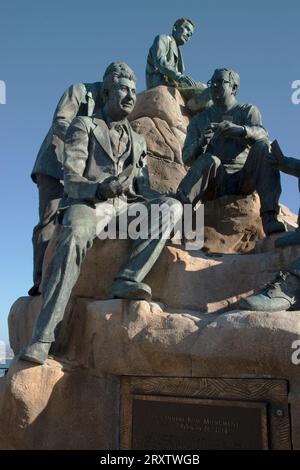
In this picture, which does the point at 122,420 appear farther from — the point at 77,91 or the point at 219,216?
the point at 77,91

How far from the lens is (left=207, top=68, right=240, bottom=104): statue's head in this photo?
15.5 feet

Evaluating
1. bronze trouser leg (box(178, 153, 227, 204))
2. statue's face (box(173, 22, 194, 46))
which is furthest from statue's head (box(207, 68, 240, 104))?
statue's face (box(173, 22, 194, 46))

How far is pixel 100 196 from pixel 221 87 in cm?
186

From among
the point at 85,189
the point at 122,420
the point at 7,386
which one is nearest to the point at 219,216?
the point at 85,189

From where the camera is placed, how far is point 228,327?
2.86 meters

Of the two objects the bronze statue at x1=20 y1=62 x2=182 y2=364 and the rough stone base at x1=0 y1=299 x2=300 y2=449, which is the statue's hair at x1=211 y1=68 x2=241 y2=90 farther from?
the rough stone base at x1=0 y1=299 x2=300 y2=449

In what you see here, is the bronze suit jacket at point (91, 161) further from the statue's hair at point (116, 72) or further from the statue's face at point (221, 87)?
the statue's face at point (221, 87)

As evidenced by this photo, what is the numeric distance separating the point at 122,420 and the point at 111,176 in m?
1.81

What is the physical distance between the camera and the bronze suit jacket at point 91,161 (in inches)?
148

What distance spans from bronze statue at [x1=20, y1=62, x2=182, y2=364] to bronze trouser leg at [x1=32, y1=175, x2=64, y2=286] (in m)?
1.33

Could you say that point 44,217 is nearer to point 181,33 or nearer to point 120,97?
point 120,97

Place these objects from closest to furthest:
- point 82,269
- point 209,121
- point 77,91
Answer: point 82,269, point 209,121, point 77,91

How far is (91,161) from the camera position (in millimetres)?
4000

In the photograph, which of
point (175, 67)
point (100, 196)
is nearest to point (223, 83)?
point (100, 196)
